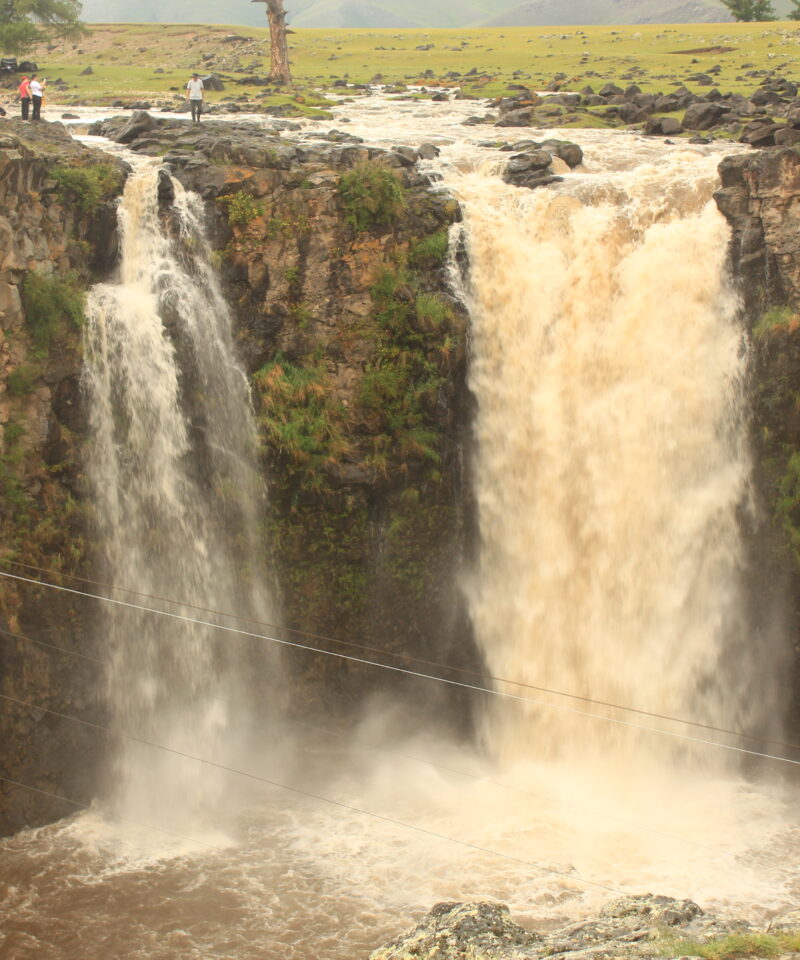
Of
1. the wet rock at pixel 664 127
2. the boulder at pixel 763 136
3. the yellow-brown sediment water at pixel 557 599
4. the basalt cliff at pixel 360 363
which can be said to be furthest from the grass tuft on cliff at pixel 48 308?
the wet rock at pixel 664 127

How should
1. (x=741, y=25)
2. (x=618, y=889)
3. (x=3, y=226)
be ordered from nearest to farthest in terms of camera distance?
(x=618, y=889) < (x=3, y=226) < (x=741, y=25)

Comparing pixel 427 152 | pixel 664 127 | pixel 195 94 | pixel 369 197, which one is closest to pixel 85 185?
pixel 369 197

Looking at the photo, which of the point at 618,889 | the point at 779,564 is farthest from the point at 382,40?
the point at 618,889

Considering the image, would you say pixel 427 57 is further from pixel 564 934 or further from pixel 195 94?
pixel 564 934

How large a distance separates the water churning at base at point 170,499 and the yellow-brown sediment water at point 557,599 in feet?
0.26

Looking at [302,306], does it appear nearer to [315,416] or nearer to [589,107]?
[315,416]

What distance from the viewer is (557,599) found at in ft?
69.6

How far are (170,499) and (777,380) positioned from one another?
12920 mm

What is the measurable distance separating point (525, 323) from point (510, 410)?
197cm

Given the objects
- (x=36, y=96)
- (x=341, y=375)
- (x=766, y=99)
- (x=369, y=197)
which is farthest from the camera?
(x=766, y=99)

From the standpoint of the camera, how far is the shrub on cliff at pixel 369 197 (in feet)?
72.9

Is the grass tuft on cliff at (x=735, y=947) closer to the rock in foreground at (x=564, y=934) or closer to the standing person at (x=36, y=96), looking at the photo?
the rock in foreground at (x=564, y=934)

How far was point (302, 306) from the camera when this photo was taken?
21812 mm

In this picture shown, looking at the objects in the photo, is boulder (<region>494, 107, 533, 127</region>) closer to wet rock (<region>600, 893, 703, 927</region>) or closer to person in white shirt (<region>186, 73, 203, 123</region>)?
person in white shirt (<region>186, 73, 203, 123</region>)
